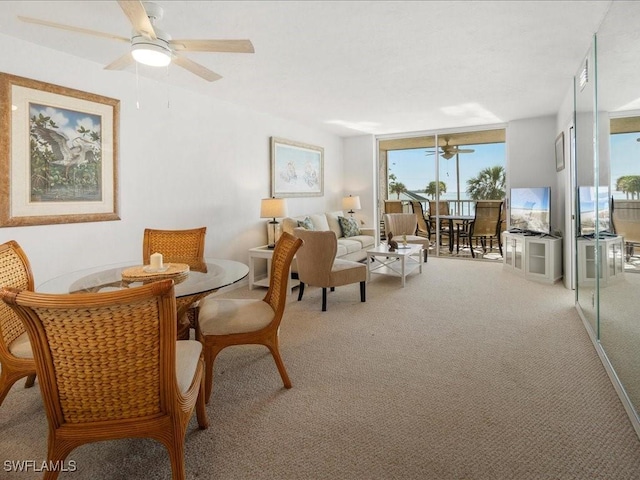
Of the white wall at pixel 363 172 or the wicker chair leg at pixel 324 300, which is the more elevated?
the white wall at pixel 363 172

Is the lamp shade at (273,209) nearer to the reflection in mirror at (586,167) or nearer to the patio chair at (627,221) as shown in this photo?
the reflection in mirror at (586,167)

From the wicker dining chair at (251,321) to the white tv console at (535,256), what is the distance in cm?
401

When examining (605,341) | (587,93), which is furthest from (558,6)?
(605,341)

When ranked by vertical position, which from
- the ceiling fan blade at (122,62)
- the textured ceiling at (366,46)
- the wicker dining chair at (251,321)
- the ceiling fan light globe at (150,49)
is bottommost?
the wicker dining chair at (251,321)

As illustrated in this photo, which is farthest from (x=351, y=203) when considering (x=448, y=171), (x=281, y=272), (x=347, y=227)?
(x=281, y=272)

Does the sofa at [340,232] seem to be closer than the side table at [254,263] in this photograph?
No

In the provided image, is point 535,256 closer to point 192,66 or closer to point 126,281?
point 192,66

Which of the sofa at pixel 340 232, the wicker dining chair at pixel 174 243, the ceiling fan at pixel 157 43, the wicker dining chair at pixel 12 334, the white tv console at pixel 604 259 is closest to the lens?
the wicker dining chair at pixel 12 334

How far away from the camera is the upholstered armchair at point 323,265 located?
12.8 feet

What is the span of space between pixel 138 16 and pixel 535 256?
5.16 m

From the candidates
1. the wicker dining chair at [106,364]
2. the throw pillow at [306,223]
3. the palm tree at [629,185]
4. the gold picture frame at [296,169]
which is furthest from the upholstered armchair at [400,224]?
the wicker dining chair at [106,364]

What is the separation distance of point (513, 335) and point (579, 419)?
1.21 m

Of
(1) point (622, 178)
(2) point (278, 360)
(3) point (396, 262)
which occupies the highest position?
(1) point (622, 178)

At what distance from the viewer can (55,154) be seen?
10.2 ft
